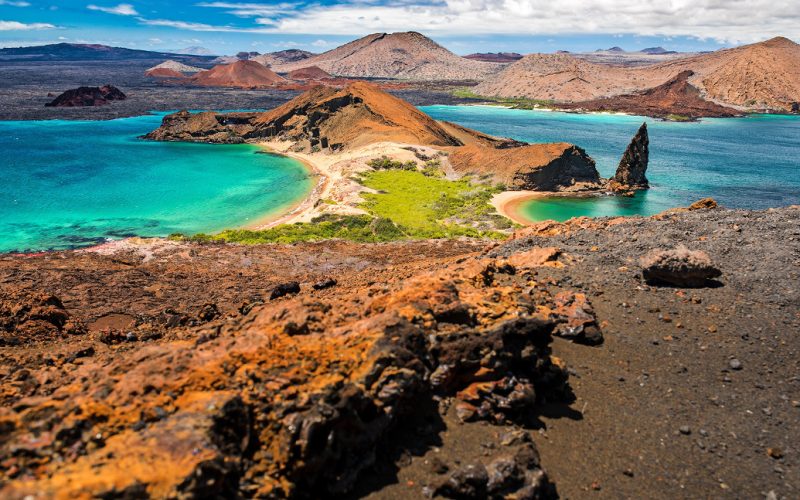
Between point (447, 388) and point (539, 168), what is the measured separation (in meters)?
49.3

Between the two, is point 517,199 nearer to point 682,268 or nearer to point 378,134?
point 378,134

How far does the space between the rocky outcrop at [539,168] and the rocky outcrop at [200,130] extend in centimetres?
4725

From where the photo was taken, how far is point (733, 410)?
469 inches

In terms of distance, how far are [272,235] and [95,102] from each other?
128 m

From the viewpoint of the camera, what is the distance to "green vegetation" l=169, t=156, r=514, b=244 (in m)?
36.2

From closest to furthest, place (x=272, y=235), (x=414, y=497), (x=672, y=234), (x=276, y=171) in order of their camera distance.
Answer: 1. (x=414, y=497)
2. (x=672, y=234)
3. (x=272, y=235)
4. (x=276, y=171)

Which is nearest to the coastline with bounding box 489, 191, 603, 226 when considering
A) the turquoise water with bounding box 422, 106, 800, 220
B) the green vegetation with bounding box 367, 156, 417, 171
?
the turquoise water with bounding box 422, 106, 800, 220

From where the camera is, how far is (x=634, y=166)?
57.5 metres

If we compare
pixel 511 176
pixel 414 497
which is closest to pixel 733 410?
pixel 414 497

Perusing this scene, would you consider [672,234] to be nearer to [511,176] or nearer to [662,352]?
[662,352]

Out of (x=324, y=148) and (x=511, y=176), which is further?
(x=324, y=148)

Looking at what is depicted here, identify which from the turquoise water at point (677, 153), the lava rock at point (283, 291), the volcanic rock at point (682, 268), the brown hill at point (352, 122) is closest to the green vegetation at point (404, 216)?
the turquoise water at point (677, 153)

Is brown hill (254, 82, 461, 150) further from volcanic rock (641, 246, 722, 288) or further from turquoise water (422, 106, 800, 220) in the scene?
volcanic rock (641, 246, 722, 288)

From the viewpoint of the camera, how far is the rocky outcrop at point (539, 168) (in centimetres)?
5609
